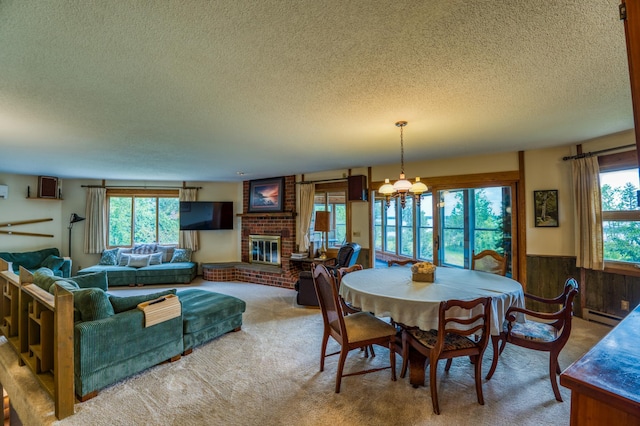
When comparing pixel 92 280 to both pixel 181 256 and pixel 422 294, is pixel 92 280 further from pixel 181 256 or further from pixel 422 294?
pixel 422 294

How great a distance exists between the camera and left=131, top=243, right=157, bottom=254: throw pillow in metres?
6.43

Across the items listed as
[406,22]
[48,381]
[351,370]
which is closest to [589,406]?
[406,22]

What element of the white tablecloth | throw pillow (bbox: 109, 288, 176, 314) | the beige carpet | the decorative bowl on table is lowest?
the beige carpet

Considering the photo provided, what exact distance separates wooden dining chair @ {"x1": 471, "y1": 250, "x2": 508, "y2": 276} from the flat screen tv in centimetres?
532

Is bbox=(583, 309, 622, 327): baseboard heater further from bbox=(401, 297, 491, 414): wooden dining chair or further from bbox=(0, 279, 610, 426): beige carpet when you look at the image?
bbox=(401, 297, 491, 414): wooden dining chair

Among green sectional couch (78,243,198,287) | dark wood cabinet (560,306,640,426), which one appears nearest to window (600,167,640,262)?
dark wood cabinet (560,306,640,426)

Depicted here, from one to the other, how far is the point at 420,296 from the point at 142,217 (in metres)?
6.86

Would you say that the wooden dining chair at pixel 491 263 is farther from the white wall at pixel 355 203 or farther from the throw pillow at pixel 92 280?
the throw pillow at pixel 92 280

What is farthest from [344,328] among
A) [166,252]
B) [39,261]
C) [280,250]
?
[39,261]

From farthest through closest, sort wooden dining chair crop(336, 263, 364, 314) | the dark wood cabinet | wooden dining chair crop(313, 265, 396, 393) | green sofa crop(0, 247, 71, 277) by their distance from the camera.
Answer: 1. green sofa crop(0, 247, 71, 277)
2. wooden dining chair crop(336, 263, 364, 314)
3. wooden dining chair crop(313, 265, 396, 393)
4. the dark wood cabinet

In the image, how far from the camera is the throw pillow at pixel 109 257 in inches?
244

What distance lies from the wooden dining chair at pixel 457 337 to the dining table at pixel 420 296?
10 centimetres

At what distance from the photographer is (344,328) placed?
2.28 m

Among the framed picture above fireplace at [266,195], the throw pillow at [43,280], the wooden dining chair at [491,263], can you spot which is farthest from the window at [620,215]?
the throw pillow at [43,280]
